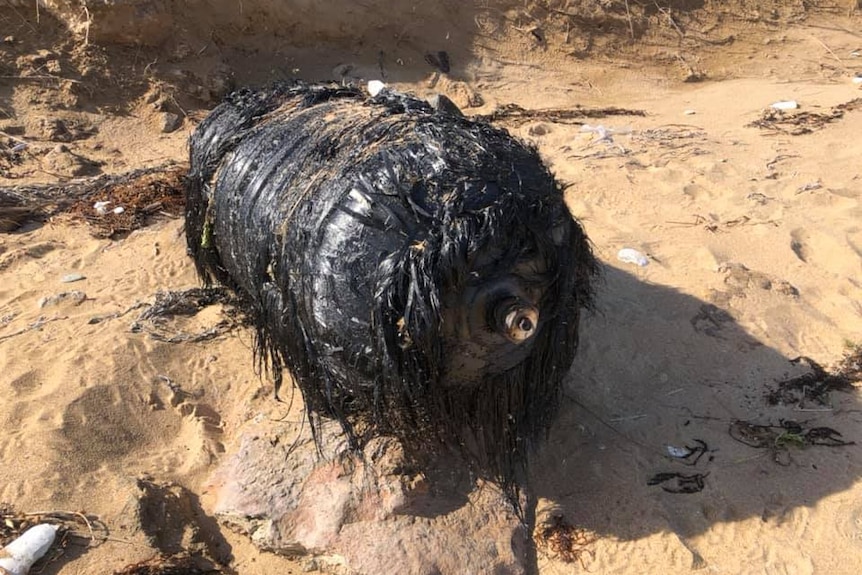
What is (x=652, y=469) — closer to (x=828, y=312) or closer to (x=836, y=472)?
(x=836, y=472)

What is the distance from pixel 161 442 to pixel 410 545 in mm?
1230

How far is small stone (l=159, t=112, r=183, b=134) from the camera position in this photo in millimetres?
6145

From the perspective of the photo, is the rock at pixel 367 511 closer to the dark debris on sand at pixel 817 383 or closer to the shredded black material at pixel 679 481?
the shredded black material at pixel 679 481

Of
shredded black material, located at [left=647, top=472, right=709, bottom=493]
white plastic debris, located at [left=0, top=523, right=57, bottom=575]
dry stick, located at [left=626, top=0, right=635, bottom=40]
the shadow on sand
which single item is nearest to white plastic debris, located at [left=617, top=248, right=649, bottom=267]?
A: the shadow on sand

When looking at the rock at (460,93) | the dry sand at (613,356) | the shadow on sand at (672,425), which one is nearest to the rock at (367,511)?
the dry sand at (613,356)

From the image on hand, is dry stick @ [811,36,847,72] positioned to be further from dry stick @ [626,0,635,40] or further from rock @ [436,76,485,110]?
rock @ [436,76,485,110]

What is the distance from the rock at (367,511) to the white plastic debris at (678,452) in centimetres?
77

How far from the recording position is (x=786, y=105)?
6.44 m

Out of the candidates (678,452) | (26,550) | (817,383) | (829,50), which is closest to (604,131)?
(817,383)

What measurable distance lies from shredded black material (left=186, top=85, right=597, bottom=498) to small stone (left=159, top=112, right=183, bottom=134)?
3.83 m

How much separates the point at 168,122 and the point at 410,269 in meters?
4.98

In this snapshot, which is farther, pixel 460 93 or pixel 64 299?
pixel 460 93

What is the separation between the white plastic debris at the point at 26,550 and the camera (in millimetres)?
2352

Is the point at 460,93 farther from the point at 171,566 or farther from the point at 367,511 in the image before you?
the point at 171,566
